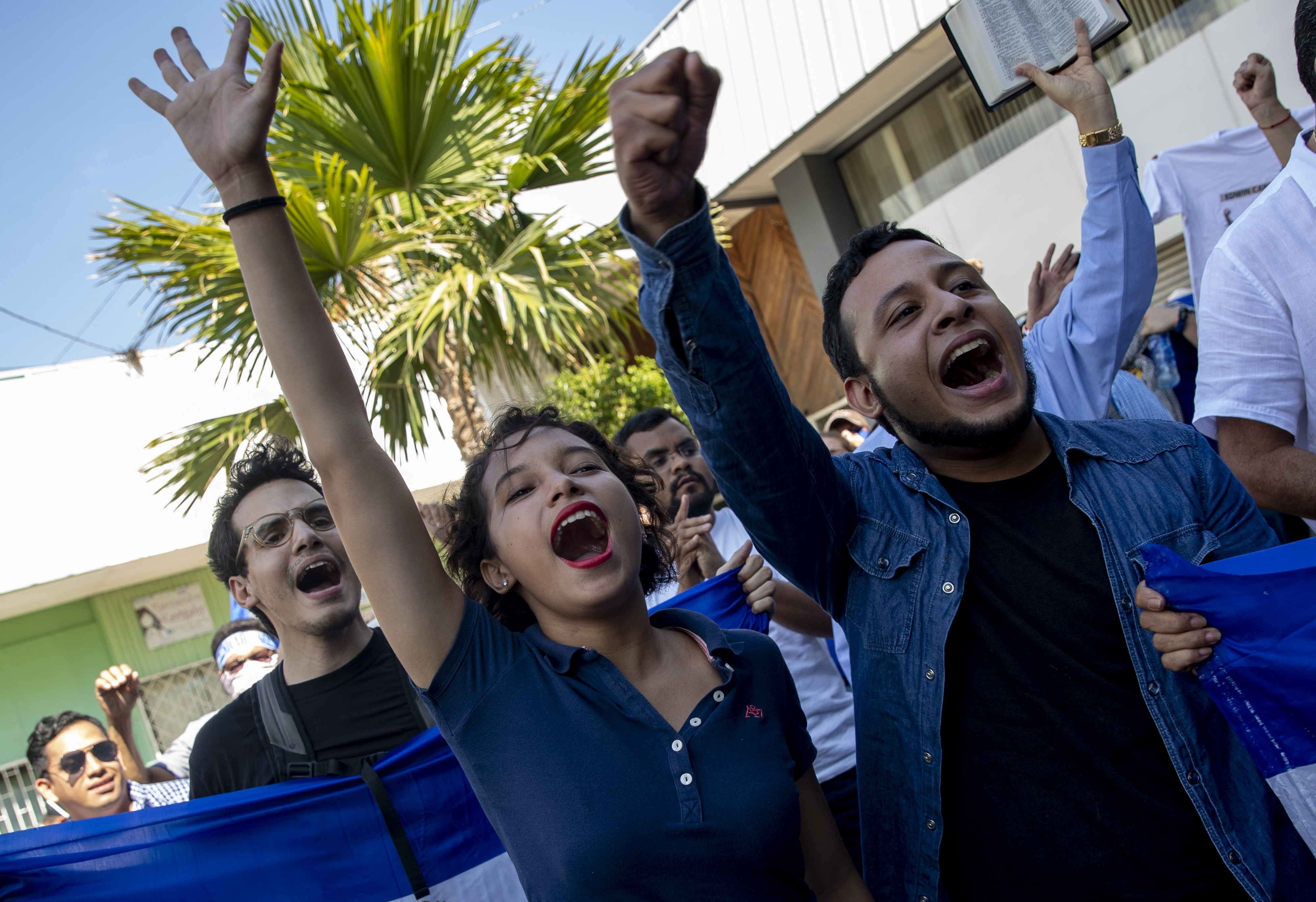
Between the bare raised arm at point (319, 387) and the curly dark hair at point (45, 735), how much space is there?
123 inches

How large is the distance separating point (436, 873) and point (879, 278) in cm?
165

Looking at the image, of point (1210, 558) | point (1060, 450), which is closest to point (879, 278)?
point (1060, 450)

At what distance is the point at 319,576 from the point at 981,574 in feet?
5.50

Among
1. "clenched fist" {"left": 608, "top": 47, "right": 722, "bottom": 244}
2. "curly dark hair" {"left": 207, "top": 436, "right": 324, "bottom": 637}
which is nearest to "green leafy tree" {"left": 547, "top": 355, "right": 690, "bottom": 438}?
"curly dark hair" {"left": 207, "top": 436, "right": 324, "bottom": 637}

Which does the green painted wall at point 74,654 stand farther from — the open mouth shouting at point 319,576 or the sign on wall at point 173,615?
the open mouth shouting at point 319,576

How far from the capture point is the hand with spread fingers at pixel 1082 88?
2.41m

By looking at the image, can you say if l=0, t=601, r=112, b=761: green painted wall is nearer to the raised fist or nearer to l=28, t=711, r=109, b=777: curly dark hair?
l=28, t=711, r=109, b=777: curly dark hair

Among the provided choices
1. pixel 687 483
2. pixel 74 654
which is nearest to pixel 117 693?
pixel 687 483

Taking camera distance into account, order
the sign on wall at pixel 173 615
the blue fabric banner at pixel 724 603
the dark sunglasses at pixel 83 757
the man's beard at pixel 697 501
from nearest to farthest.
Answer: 1. the blue fabric banner at pixel 724 603
2. the man's beard at pixel 697 501
3. the dark sunglasses at pixel 83 757
4. the sign on wall at pixel 173 615

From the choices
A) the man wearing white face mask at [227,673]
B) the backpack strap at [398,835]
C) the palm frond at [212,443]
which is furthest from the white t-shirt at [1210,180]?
the palm frond at [212,443]

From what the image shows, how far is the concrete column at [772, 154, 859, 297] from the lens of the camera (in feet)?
30.5

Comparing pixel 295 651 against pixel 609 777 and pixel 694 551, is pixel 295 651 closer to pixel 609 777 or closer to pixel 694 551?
pixel 694 551

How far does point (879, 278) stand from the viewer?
1.84 metres

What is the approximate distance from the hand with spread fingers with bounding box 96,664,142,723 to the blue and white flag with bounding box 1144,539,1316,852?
355cm
